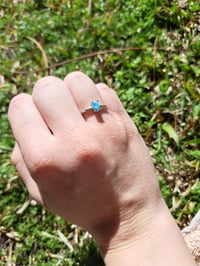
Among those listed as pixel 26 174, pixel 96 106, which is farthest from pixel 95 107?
pixel 26 174

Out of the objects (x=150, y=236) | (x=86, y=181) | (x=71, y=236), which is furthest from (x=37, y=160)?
(x=71, y=236)

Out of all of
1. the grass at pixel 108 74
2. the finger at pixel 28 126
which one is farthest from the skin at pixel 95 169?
the grass at pixel 108 74

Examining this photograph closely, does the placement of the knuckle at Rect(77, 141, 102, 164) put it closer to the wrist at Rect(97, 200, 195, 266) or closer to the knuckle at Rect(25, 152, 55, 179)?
the knuckle at Rect(25, 152, 55, 179)

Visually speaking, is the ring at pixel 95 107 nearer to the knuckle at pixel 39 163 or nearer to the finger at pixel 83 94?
the finger at pixel 83 94

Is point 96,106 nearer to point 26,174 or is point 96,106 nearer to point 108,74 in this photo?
point 26,174

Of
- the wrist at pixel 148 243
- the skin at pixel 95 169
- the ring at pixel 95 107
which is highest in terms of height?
the ring at pixel 95 107

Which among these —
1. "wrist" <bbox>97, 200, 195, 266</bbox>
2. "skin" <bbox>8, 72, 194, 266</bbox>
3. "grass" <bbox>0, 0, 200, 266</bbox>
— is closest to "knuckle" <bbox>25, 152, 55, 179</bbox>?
"skin" <bbox>8, 72, 194, 266</bbox>

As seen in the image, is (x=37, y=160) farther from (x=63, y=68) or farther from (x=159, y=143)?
(x=63, y=68)

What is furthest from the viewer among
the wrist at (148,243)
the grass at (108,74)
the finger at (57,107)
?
the grass at (108,74)
